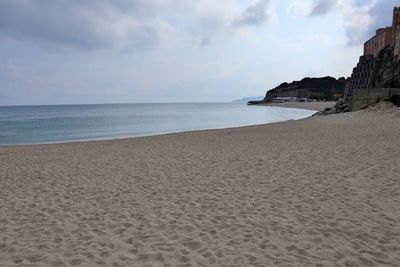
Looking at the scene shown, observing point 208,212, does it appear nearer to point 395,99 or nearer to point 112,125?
point 395,99

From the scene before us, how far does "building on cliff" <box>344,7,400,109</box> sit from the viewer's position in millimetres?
30688

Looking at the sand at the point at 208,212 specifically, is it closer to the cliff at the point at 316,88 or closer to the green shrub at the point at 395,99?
the green shrub at the point at 395,99

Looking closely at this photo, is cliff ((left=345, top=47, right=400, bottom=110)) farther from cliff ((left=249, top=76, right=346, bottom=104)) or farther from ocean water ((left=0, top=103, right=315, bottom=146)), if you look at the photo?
cliff ((left=249, top=76, right=346, bottom=104))

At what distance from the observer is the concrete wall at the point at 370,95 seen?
95.6ft

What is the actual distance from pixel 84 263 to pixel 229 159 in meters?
7.37

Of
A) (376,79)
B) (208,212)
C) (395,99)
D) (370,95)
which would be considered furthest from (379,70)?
(208,212)

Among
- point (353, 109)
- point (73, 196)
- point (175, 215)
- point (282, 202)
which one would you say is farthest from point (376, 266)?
point (353, 109)

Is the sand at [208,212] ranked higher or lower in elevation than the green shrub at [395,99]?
lower

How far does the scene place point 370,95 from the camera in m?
30.4

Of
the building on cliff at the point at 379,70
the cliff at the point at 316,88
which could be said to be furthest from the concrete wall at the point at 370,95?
the cliff at the point at 316,88

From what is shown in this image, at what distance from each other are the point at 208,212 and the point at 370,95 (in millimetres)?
30726

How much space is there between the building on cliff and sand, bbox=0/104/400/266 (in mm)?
23771

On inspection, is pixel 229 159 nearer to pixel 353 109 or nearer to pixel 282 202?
pixel 282 202

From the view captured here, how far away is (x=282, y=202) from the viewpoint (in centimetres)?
588
